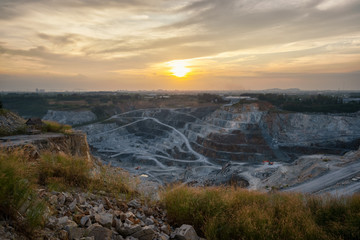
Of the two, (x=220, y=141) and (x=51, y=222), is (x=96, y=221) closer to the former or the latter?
(x=51, y=222)

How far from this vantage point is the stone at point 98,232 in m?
3.88

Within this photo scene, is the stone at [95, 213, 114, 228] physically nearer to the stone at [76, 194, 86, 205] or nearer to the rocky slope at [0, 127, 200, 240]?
the rocky slope at [0, 127, 200, 240]

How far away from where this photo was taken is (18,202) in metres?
3.78

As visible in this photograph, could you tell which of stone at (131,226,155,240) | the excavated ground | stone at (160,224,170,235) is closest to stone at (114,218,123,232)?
stone at (131,226,155,240)

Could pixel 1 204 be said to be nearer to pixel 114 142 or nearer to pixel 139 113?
pixel 114 142

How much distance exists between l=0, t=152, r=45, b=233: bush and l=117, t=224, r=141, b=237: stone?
54.3 inches

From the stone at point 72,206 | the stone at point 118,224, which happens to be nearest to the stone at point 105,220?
the stone at point 118,224

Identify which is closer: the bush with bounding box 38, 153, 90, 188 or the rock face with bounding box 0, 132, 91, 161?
the bush with bounding box 38, 153, 90, 188

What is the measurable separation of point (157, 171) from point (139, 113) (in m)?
54.7

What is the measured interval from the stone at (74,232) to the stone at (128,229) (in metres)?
0.75

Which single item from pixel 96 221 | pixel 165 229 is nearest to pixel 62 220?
pixel 96 221

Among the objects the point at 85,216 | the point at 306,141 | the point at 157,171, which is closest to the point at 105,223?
the point at 85,216

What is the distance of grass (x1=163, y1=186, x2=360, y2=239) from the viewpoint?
5047 millimetres

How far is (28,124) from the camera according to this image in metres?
15.0
